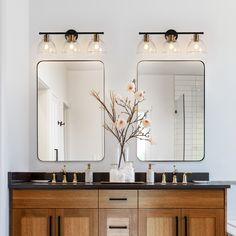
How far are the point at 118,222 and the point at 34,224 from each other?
68 cm

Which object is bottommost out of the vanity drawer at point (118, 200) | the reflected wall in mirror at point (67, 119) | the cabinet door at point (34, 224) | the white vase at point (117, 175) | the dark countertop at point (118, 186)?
the cabinet door at point (34, 224)

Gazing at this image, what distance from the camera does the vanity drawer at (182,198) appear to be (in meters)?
3.58

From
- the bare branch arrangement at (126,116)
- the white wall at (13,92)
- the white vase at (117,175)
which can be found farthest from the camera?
the bare branch arrangement at (126,116)

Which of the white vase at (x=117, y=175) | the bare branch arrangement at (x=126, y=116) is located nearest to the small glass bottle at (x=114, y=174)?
the white vase at (x=117, y=175)

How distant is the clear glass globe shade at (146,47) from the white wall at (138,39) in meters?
0.06

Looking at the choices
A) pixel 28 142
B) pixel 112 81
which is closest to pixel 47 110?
pixel 28 142

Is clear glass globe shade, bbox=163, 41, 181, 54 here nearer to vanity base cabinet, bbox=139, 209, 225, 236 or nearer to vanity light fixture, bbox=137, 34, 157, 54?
vanity light fixture, bbox=137, 34, 157, 54

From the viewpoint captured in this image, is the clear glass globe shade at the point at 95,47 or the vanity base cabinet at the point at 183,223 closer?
the vanity base cabinet at the point at 183,223

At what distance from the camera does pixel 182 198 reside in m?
3.58

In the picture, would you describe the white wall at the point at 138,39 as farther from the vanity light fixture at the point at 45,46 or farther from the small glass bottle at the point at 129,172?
the small glass bottle at the point at 129,172

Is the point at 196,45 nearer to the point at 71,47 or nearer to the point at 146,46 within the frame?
the point at 146,46

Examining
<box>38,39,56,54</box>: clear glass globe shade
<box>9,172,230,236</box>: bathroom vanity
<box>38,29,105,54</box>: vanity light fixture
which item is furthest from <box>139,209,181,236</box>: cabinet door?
<box>38,39,56,54</box>: clear glass globe shade

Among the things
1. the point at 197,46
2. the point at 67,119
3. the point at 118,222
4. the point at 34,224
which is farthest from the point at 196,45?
the point at 34,224

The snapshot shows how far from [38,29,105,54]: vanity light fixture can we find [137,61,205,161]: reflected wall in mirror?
1.45 ft
